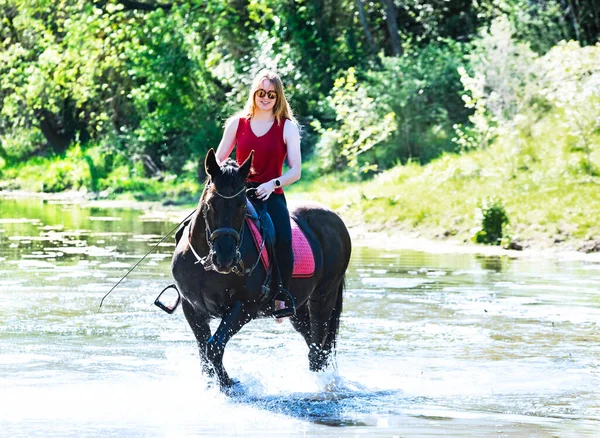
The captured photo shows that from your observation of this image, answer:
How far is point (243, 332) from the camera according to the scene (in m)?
12.4

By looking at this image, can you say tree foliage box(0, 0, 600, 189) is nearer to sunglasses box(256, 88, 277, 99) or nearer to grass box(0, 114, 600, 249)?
grass box(0, 114, 600, 249)

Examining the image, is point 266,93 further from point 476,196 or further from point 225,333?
point 476,196

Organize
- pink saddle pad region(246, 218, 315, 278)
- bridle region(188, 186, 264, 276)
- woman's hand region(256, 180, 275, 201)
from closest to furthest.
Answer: bridle region(188, 186, 264, 276) < woman's hand region(256, 180, 275, 201) < pink saddle pad region(246, 218, 315, 278)

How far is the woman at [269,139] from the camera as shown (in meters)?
8.97

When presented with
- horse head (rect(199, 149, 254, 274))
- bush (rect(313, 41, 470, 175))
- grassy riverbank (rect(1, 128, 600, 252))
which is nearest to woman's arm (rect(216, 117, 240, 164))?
horse head (rect(199, 149, 254, 274))

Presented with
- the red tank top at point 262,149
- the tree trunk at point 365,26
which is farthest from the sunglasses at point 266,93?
the tree trunk at point 365,26

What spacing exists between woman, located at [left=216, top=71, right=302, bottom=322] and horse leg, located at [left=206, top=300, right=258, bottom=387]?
1.39 feet

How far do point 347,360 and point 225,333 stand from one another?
95.3 inches

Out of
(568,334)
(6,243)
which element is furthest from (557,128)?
(568,334)

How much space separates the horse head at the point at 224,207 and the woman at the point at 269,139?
631 mm

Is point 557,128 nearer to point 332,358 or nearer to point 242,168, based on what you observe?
point 332,358

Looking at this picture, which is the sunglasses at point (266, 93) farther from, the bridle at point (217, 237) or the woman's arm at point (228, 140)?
the bridle at point (217, 237)

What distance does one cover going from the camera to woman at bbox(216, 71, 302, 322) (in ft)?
29.4

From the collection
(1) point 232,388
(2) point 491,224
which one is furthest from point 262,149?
(2) point 491,224
